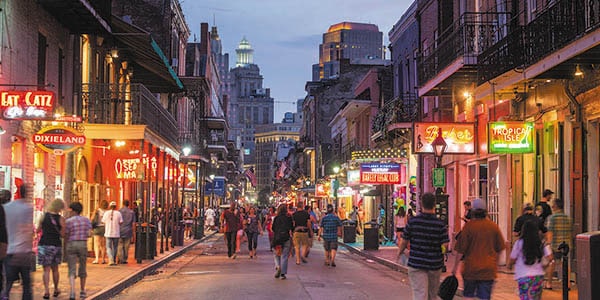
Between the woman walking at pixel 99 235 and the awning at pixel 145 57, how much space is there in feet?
18.3

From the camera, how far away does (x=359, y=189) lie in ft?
177

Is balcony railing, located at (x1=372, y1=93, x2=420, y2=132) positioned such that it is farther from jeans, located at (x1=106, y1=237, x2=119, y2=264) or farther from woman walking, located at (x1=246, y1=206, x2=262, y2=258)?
jeans, located at (x1=106, y1=237, x2=119, y2=264)

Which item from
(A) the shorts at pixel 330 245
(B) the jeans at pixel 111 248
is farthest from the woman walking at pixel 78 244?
(A) the shorts at pixel 330 245

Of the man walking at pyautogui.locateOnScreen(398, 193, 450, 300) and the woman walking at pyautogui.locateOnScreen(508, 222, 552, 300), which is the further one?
the woman walking at pyautogui.locateOnScreen(508, 222, 552, 300)

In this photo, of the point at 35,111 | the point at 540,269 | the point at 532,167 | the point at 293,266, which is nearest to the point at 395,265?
the point at 293,266

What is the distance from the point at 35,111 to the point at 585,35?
33.4ft

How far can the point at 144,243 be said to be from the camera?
2538cm

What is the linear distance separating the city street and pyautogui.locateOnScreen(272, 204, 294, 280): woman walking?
35cm

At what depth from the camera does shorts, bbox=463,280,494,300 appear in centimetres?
1098

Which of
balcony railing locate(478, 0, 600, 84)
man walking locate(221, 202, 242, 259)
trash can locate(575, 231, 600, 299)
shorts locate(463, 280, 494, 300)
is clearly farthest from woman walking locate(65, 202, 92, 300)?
man walking locate(221, 202, 242, 259)

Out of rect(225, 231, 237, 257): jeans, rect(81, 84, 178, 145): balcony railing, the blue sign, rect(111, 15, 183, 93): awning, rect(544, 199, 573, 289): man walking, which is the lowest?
rect(225, 231, 237, 257): jeans

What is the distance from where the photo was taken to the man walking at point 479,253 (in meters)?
10.9

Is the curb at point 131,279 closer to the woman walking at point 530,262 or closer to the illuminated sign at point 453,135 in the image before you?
the woman walking at point 530,262

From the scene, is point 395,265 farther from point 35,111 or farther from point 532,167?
point 35,111
